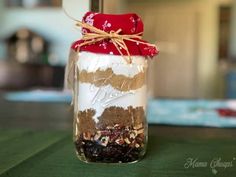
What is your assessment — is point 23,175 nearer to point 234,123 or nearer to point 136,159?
point 136,159

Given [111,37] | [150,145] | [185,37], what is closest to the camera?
[111,37]

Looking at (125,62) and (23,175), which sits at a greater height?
(125,62)

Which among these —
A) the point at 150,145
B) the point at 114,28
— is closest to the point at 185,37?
the point at 150,145

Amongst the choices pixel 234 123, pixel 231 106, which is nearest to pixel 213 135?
pixel 234 123

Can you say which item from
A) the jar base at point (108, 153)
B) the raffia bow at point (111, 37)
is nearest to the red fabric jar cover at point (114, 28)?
the raffia bow at point (111, 37)

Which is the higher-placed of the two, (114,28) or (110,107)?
(114,28)

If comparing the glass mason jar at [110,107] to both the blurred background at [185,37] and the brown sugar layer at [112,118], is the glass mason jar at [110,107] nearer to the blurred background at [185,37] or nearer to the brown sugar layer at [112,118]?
the brown sugar layer at [112,118]

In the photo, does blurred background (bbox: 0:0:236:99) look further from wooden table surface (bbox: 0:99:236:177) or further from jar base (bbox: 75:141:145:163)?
jar base (bbox: 75:141:145:163)

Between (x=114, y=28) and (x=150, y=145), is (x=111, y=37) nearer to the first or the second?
(x=114, y=28)
